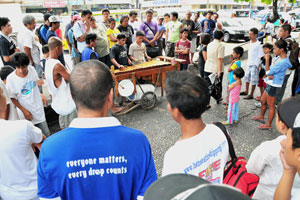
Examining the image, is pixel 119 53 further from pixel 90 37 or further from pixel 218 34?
pixel 218 34

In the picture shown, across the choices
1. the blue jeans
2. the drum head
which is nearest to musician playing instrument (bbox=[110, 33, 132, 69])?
the drum head

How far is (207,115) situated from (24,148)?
3.74 metres

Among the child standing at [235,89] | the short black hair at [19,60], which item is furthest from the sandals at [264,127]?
the short black hair at [19,60]

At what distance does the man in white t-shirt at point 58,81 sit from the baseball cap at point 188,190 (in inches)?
104

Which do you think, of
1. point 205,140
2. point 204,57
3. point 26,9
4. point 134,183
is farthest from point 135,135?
point 26,9

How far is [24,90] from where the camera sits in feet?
9.62

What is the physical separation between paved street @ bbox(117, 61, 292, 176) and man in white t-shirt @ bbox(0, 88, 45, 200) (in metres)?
1.75

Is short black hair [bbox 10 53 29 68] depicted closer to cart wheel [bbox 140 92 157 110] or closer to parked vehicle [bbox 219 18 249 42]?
cart wheel [bbox 140 92 157 110]

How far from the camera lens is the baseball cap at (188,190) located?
0.62m

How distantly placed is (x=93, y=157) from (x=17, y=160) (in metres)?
1.05

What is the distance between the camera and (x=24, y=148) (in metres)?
1.80

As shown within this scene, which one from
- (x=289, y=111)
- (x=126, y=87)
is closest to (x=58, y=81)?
(x=126, y=87)

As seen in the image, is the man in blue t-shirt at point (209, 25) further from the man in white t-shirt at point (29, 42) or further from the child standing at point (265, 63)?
the man in white t-shirt at point (29, 42)

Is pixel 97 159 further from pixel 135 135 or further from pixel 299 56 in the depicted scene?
pixel 299 56
